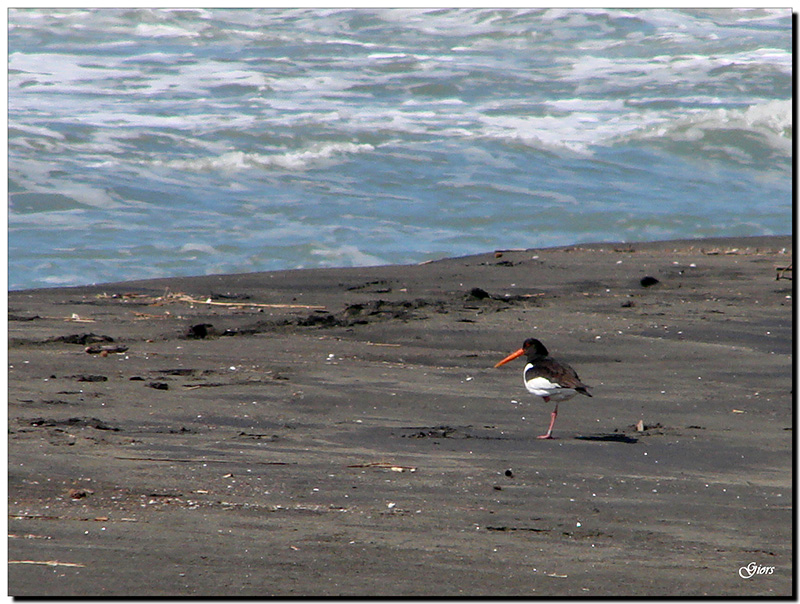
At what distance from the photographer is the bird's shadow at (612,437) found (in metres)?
5.77

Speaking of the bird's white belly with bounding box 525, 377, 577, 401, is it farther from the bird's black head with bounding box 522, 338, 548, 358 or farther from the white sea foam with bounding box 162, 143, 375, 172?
the white sea foam with bounding box 162, 143, 375, 172

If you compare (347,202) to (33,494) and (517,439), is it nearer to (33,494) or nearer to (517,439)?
(517,439)

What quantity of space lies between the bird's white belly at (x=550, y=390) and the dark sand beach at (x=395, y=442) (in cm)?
20

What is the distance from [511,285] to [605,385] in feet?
12.4

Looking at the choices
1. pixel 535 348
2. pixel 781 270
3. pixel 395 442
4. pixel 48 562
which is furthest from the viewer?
pixel 781 270

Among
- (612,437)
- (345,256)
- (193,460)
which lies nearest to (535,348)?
(612,437)

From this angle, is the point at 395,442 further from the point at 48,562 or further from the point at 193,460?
the point at 48,562

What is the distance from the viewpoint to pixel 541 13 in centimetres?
2353

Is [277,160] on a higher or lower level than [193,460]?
higher

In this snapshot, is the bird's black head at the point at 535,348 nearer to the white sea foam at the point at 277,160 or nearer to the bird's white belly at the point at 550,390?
the bird's white belly at the point at 550,390

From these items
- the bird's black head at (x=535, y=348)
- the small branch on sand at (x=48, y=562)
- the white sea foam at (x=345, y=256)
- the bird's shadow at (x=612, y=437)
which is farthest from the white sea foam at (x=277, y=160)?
the small branch on sand at (x=48, y=562)

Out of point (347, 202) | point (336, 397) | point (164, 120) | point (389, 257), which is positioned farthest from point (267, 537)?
point (164, 120)

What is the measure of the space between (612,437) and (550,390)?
1.50ft

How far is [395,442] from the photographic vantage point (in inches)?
219
